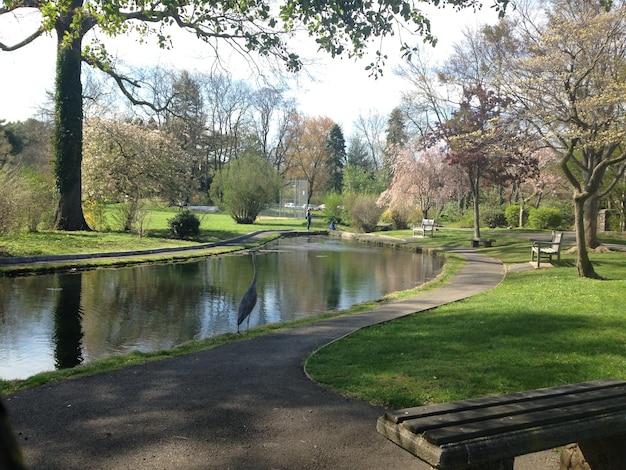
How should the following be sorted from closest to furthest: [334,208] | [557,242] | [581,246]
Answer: [581,246] < [557,242] < [334,208]

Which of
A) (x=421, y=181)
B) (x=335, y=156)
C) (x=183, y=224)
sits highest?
(x=335, y=156)

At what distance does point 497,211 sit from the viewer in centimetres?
4075

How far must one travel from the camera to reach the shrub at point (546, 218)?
36594 mm

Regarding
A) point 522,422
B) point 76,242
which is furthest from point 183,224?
point 522,422

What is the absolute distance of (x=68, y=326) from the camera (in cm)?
998

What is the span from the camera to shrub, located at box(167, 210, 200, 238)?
27.3 metres

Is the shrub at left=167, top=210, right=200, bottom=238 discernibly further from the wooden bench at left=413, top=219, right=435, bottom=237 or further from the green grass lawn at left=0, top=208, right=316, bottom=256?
the wooden bench at left=413, top=219, right=435, bottom=237

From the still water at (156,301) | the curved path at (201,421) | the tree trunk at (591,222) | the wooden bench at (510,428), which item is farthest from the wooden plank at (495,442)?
the tree trunk at (591,222)

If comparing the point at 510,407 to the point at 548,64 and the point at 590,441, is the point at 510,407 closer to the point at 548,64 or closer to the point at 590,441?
the point at 590,441

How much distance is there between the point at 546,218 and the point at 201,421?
120 ft

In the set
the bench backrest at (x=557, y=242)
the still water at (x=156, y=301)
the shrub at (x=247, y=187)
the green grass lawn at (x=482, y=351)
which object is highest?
the shrub at (x=247, y=187)

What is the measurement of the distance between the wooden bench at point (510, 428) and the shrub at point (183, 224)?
990 inches

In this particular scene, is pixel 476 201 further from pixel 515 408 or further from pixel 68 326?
pixel 515 408

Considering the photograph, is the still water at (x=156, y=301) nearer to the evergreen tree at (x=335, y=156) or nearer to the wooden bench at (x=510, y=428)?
the wooden bench at (x=510, y=428)
